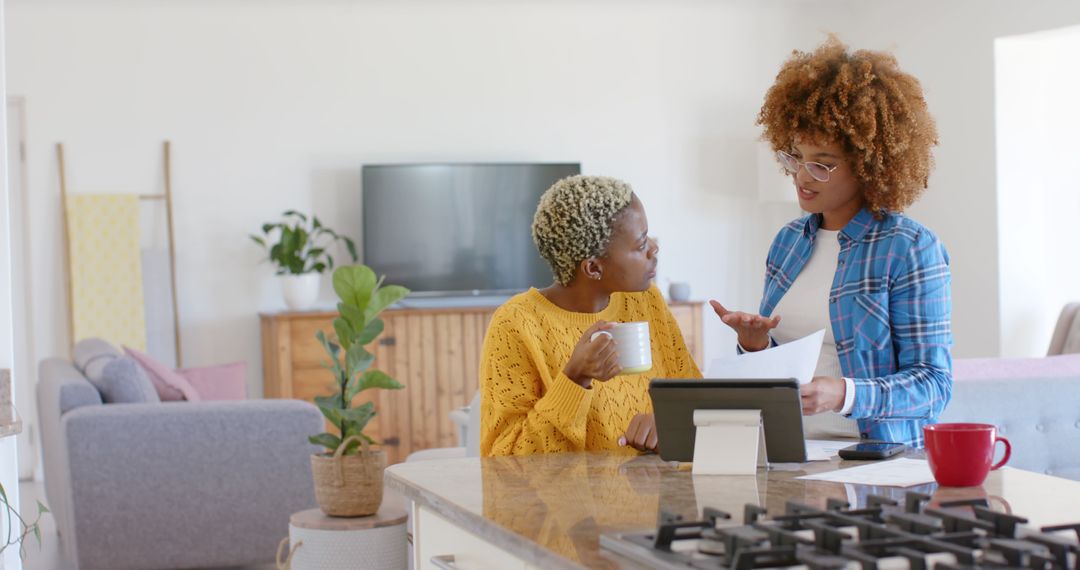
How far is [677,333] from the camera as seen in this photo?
7.70 feet

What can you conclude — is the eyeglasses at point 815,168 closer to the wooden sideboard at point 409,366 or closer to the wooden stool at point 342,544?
the wooden stool at point 342,544

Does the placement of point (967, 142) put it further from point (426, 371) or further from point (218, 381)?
point (218, 381)

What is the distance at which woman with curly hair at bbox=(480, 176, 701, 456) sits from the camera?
213cm

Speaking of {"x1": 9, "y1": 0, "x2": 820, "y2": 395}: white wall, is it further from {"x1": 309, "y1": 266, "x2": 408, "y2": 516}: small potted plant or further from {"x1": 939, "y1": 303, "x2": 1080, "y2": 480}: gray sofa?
{"x1": 939, "y1": 303, "x2": 1080, "y2": 480}: gray sofa

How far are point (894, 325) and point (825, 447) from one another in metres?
0.26

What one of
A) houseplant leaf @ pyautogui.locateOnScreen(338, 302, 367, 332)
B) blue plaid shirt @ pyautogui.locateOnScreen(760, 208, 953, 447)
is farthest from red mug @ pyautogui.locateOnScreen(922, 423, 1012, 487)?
houseplant leaf @ pyautogui.locateOnScreen(338, 302, 367, 332)

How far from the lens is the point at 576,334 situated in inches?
88.1

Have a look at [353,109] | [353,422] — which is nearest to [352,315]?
[353,422]

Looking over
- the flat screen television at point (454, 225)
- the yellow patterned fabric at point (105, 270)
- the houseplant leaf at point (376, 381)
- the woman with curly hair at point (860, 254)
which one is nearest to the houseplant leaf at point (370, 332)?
the houseplant leaf at point (376, 381)

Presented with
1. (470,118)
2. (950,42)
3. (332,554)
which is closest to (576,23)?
(470,118)

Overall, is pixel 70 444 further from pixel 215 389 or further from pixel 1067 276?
pixel 1067 276

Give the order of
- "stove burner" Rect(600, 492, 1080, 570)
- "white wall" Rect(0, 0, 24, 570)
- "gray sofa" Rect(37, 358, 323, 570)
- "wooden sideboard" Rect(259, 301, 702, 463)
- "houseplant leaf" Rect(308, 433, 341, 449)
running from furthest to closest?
"wooden sideboard" Rect(259, 301, 702, 463)
"gray sofa" Rect(37, 358, 323, 570)
"houseplant leaf" Rect(308, 433, 341, 449)
"white wall" Rect(0, 0, 24, 570)
"stove burner" Rect(600, 492, 1080, 570)

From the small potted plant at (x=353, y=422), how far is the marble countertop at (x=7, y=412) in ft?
3.13

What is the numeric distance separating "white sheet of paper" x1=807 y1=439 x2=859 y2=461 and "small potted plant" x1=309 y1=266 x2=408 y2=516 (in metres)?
1.74
